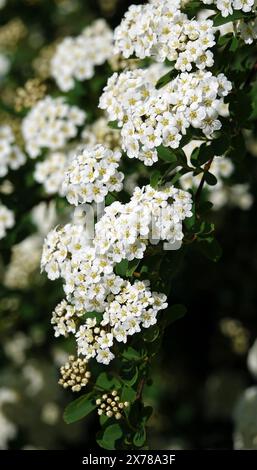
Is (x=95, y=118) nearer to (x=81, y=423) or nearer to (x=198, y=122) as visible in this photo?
(x=198, y=122)

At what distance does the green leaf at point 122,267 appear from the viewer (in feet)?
6.12

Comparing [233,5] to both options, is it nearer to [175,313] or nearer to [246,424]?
[175,313]

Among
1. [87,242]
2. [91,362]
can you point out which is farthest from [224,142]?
[91,362]

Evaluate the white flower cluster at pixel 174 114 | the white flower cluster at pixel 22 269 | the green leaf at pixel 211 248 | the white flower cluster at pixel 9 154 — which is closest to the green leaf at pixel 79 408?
Result: the green leaf at pixel 211 248

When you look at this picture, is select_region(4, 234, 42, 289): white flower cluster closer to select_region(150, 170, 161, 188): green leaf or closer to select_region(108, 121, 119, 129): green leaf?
select_region(108, 121, 119, 129): green leaf

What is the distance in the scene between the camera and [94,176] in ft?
6.31

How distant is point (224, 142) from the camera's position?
1.97 m

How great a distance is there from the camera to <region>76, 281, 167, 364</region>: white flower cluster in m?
1.81

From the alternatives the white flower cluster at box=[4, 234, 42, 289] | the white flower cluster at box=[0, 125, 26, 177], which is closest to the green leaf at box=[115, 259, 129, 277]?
the white flower cluster at box=[0, 125, 26, 177]

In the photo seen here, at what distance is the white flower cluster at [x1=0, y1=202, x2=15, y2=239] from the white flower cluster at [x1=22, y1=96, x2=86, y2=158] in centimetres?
23

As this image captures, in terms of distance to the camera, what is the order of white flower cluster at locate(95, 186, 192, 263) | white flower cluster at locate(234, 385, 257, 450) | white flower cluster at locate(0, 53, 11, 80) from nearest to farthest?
white flower cluster at locate(95, 186, 192, 263)
white flower cluster at locate(234, 385, 257, 450)
white flower cluster at locate(0, 53, 11, 80)

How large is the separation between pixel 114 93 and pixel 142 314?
26.0 inches

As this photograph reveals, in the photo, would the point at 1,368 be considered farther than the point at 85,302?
Yes

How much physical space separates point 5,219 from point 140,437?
1015mm
